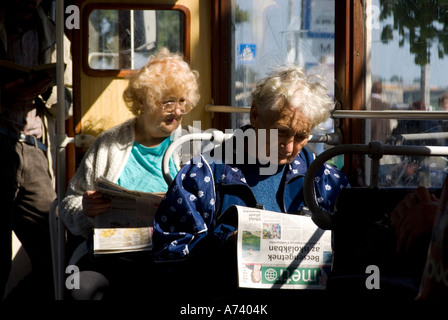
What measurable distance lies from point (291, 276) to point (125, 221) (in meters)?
0.83

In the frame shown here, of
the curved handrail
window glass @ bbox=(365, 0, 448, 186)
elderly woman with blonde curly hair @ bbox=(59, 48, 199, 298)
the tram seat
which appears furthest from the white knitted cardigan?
the tram seat

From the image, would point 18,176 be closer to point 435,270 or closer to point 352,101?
point 352,101

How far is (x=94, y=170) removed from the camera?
311 centimetres

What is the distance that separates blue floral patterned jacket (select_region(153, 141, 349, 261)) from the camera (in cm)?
243

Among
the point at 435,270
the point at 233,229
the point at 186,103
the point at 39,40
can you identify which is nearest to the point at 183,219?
the point at 233,229

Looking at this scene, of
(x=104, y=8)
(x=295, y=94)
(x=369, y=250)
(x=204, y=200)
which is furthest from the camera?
(x=104, y=8)

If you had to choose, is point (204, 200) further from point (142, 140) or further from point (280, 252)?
point (142, 140)

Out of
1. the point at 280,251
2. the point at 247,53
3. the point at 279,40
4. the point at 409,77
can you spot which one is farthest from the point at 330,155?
the point at 247,53

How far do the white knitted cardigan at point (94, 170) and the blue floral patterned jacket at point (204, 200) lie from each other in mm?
653

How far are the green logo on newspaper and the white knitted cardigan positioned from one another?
1.07 m

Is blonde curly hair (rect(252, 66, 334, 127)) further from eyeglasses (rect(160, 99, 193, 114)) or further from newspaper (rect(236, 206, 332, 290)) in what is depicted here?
eyeglasses (rect(160, 99, 193, 114))

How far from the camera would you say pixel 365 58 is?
2.97 m

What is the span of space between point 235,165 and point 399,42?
0.87 meters

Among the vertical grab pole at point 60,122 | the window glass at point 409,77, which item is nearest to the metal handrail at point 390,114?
the window glass at point 409,77
